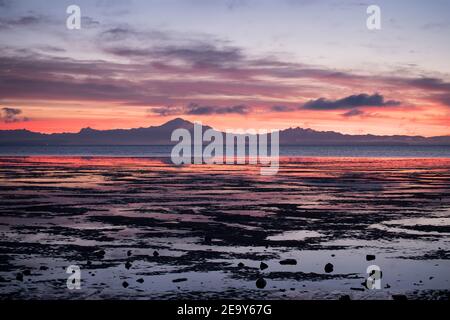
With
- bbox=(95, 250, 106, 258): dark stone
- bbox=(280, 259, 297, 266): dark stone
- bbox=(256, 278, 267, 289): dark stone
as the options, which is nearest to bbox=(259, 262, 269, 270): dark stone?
bbox=(280, 259, 297, 266): dark stone

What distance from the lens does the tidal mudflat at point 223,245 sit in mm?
15805

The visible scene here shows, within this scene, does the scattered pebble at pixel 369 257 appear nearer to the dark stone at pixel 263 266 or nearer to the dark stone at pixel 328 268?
the dark stone at pixel 328 268

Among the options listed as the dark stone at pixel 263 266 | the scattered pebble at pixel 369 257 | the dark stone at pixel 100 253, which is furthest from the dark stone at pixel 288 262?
the dark stone at pixel 100 253

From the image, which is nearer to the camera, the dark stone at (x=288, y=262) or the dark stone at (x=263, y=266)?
the dark stone at (x=263, y=266)

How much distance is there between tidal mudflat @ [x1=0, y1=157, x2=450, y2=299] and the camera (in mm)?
15805

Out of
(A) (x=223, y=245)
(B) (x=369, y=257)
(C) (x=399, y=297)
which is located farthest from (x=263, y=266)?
(C) (x=399, y=297)

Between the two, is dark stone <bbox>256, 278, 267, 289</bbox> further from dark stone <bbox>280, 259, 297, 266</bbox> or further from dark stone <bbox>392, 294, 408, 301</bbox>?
dark stone <bbox>392, 294, 408, 301</bbox>

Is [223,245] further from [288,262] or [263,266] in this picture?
[263,266]

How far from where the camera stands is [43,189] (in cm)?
4481

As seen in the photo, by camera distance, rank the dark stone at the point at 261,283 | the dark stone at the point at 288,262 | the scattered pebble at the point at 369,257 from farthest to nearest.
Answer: the scattered pebble at the point at 369,257, the dark stone at the point at 288,262, the dark stone at the point at 261,283

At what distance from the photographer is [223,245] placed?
21.7 m

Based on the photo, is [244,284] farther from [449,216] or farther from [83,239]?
[449,216]

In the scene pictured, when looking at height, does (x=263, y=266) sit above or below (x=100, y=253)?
below
